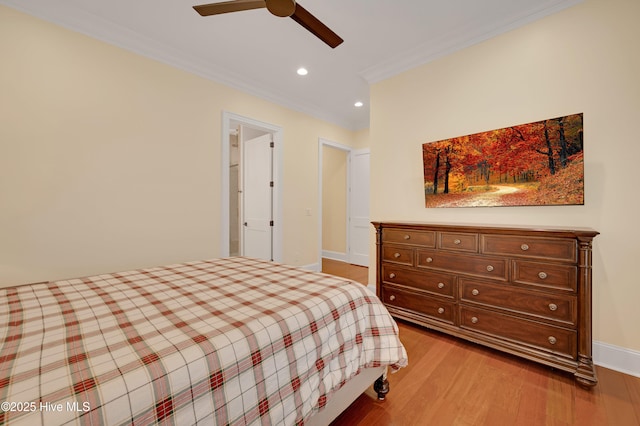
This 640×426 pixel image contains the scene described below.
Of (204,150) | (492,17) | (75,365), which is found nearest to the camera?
(75,365)

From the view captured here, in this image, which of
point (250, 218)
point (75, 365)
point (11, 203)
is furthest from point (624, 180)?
point (11, 203)

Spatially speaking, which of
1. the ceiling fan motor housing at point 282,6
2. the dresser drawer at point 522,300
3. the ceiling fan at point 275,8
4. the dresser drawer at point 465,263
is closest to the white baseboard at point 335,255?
the dresser drawer at point 465,263

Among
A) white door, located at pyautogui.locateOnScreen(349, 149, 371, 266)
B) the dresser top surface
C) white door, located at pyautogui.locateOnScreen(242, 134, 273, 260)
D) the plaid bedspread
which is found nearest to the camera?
the plaid bedspread

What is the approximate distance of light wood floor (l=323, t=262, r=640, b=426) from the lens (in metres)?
1.50

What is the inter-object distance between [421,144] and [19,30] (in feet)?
12.6

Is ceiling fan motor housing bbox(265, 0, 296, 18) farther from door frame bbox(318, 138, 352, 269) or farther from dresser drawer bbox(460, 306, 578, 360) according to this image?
door frame bbox(318, 138, 352, 269)

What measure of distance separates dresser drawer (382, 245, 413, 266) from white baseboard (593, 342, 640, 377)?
1.50 meters

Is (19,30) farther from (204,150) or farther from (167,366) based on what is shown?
(167,366)

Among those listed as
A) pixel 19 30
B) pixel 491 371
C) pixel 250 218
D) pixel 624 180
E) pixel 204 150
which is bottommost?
pixel 491 371

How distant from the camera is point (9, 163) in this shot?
6.88 ft

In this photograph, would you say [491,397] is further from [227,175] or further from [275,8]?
[227,175]

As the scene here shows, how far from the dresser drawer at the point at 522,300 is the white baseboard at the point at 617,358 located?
1.68 ft

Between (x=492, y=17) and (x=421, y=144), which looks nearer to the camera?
(x=492, y=17)

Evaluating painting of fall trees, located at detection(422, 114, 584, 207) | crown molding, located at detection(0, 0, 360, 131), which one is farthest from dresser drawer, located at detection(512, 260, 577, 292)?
crown molding, located at detection(0, 0, 360, 131)
